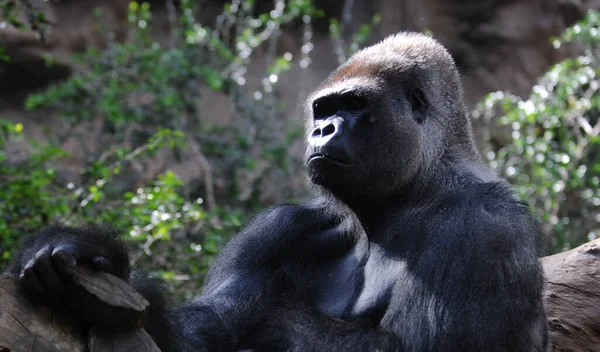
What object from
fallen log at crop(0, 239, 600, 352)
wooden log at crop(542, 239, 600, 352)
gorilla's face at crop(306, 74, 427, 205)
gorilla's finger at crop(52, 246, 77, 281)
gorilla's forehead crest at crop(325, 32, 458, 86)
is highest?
gorilla's forehead crest at crop(325, 32, 458, 86)

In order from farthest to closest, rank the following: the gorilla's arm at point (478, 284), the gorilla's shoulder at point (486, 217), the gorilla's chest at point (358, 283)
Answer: the gorilla's chest at point (358, 283) < the gorilla's shoulder at point (486, 217) < the gorilla's arm at point (478, 284)

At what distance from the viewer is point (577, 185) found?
7.75 meters

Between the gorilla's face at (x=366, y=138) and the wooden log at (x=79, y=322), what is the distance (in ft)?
3.50

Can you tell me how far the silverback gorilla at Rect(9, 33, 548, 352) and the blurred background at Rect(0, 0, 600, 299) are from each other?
5.26 feet

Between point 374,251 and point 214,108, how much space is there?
24.7ft

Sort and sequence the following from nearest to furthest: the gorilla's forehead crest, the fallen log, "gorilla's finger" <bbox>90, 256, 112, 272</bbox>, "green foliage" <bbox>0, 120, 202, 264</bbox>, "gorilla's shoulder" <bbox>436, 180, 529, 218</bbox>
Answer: the fallen log, "gorilla's finger" <bbox>90, 256, 112, 272</bbox>, "gorilla's shoulder" <bbox>436, 180, 529, 218</bbox>, the gorilla's forehead crest, "green foliage" <bbox>0, 120, 202, 264</bbox>

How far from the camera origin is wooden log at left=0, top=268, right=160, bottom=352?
2547mm

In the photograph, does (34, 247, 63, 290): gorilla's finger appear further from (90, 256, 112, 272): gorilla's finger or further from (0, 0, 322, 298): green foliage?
(0, 0, 322, 298): green foliage

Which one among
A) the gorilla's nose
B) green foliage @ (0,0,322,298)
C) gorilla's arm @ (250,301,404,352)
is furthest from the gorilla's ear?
green foliage @ (0,0,322,298)

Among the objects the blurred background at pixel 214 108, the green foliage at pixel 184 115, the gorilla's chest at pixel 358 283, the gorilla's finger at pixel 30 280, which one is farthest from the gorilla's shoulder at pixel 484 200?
the green foliage at pixel 184 115

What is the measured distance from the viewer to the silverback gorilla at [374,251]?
9.62 feet

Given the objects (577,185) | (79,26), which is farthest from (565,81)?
(79,26)

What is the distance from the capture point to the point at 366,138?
3.48 m

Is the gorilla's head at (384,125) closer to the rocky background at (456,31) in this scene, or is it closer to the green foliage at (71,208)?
the green foliage at (71,208)
